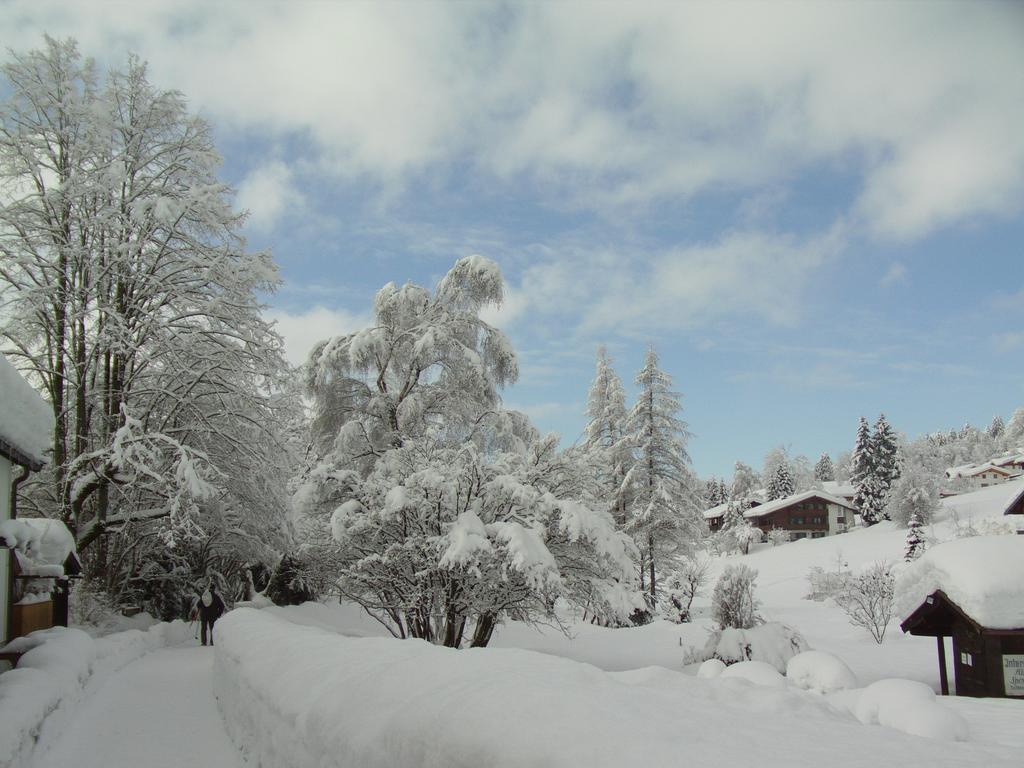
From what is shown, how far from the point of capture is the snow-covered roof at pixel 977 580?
1287 centimetres

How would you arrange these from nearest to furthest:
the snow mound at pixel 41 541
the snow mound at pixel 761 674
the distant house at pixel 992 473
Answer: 1. the snow mound at pixel 761 674
2. the snow mound at pixel 41 541
3. the distant house at pixel 992 473

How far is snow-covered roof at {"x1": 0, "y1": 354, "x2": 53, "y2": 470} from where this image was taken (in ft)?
31.7

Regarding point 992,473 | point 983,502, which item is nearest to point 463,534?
point 983,502

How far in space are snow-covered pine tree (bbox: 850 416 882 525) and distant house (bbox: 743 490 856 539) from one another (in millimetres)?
6807

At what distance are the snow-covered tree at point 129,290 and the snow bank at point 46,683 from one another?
12.7ft

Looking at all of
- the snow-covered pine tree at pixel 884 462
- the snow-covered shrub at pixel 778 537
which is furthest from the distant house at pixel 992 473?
the snow-covered shrub at pixel 778 537

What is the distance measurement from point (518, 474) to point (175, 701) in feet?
22.8

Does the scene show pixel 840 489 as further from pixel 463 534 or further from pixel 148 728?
pixel 148 728

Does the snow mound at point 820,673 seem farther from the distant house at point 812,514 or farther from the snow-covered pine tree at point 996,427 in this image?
the snow-covered pine tree at point 996,427

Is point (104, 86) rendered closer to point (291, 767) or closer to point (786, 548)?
point (291, 767)

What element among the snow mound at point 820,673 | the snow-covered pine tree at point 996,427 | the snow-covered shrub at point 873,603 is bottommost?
the snow-covered shrub at point 873,603

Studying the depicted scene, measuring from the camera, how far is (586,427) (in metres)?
36.0

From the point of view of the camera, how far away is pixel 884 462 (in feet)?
219

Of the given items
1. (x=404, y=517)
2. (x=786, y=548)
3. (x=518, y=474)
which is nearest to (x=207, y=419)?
(x=404, y=517)
